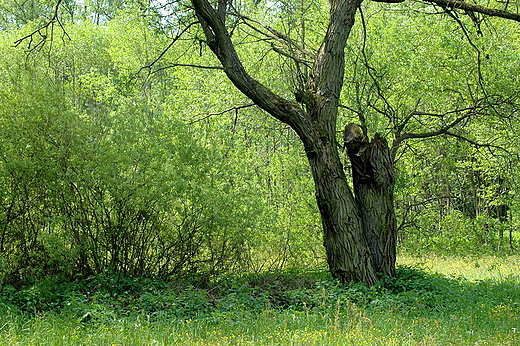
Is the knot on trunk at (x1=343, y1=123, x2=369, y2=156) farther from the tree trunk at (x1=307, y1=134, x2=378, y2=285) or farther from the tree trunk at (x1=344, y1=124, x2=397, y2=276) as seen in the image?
the tree trunk at (x1=307, y1=134, x2=378, y2=285)

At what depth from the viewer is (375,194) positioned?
9273 mm

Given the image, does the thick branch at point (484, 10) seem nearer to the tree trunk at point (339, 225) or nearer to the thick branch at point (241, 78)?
the thick branch at point (241, 78)

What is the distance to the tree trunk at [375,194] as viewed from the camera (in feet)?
30.2

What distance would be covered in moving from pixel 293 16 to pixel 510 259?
10.3 meters

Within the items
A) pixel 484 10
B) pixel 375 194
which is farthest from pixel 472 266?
pixel 484 10

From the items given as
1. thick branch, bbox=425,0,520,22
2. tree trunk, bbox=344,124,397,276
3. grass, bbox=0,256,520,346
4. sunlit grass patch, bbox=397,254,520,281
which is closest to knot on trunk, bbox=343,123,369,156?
tree trunk, bbox=344,124,397,276

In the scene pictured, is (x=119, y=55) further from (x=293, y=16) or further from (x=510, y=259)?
(x=510, y=259)

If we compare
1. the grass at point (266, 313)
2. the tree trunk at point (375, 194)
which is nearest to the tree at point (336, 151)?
the tree trunk at point (375, 194)

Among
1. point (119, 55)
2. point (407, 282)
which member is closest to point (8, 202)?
point (407, 282)

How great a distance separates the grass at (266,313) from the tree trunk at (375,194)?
1.74 ft

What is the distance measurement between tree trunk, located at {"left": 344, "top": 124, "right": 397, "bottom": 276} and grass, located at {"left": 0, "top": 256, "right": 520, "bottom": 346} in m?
0.53

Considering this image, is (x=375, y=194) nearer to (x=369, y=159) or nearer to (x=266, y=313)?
(x=369, y=159)

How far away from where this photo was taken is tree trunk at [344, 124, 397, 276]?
9203 mm

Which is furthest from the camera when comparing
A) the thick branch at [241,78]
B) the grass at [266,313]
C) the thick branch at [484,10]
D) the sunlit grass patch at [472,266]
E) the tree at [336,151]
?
the sunlit grass patch at [472,266]
